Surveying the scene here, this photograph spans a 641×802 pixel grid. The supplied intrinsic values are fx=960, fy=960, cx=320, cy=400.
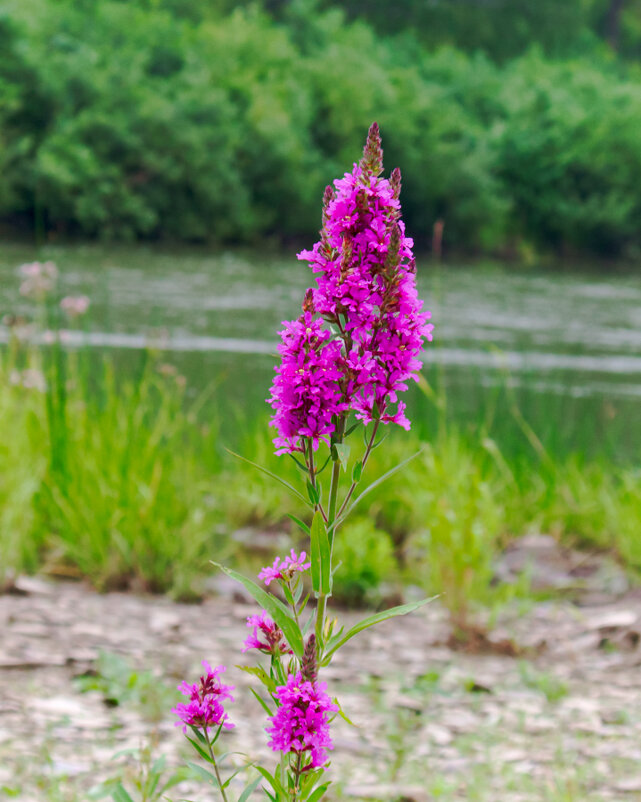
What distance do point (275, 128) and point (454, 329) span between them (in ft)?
37.3

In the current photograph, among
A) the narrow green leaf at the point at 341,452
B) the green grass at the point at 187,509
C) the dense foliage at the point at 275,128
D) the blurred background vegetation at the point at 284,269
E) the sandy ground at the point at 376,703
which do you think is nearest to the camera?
the narrow green leaf at the point at 341,452

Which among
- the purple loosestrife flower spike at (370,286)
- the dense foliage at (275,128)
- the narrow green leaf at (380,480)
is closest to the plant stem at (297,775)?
the narrow green leaf at (380,480)

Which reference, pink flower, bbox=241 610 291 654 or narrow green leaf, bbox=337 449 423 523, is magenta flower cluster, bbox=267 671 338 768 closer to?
pink flower, bbox=241 610 291 654

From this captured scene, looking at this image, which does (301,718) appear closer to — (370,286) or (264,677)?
(264,677)

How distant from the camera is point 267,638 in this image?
0.96m

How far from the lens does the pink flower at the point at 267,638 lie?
0.95 m

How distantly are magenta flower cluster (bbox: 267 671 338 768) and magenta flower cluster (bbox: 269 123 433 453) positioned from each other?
9.0 inches

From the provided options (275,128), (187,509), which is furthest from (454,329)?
(275,128)

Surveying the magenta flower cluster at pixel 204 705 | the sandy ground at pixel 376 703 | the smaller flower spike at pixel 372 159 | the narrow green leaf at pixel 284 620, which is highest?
the smaller flower spike at pixel 372 159

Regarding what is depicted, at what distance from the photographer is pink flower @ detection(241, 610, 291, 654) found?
95 cm

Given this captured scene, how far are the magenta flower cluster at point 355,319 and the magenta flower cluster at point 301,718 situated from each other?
0.23 m

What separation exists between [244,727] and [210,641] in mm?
535

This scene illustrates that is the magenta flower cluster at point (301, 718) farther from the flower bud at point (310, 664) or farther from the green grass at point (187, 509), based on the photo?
the green grass at point (187, 509)

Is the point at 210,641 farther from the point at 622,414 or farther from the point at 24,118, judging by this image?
the point at 24,118
